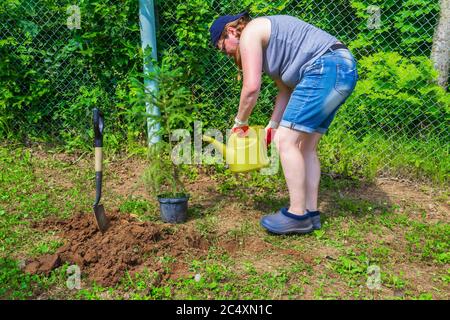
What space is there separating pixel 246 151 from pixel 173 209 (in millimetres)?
689

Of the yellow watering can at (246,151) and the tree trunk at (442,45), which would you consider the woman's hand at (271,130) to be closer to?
the yellow watering can at (246,151)

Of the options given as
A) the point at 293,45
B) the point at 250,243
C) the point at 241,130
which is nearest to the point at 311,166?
the point at 241,130

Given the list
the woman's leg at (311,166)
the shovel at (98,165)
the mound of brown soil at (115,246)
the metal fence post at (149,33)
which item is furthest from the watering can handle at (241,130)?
the metal fence post at (149,33)

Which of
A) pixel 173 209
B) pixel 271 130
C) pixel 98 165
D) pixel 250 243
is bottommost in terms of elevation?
pixel 250 243

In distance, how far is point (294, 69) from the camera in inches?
127

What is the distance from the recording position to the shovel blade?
3284 millimetres

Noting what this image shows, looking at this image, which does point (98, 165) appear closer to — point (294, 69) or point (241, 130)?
point (241, 130)

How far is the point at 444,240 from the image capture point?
353 centimetres

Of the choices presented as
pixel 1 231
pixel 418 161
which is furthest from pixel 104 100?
pixel 418 161

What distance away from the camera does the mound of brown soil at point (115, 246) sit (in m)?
2.93

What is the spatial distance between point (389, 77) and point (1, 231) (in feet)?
11.3

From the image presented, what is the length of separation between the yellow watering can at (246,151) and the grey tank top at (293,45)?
48 centimetres

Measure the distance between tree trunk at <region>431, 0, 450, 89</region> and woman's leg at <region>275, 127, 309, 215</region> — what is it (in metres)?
2.06

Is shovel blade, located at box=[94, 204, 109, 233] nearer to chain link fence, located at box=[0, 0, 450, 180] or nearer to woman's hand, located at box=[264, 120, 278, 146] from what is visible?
woman's hand, located at box=[264, 120, 278, 146]
